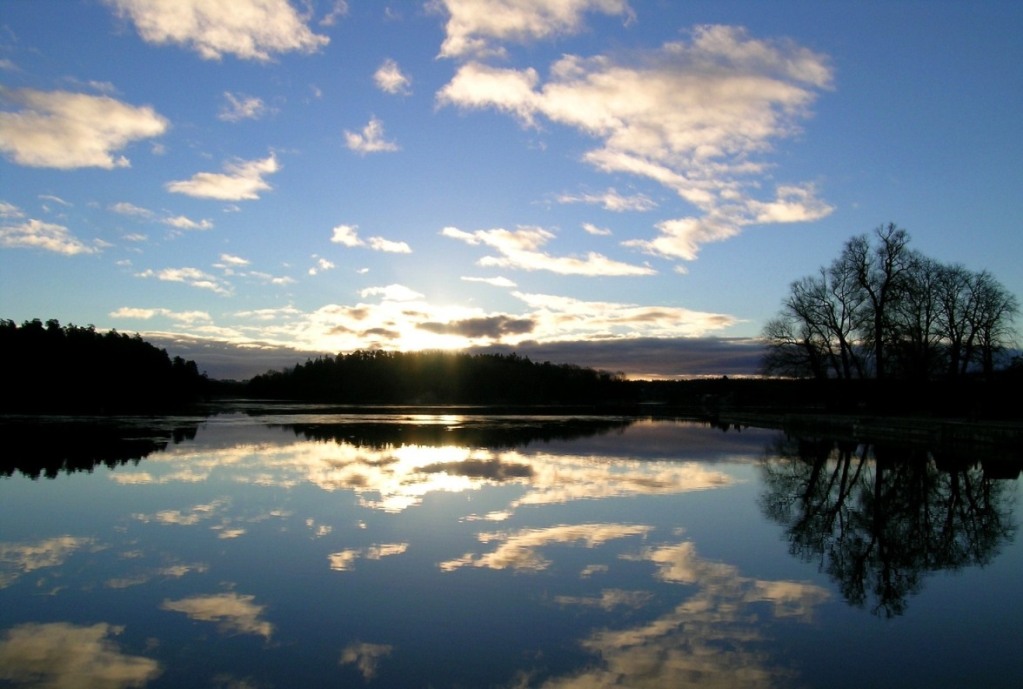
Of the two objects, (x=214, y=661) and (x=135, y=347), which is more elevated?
(x=135, y=347)

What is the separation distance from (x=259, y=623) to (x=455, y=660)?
196cm

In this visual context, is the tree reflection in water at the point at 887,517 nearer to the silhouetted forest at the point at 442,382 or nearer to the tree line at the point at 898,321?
the tree line at the point at 898,321

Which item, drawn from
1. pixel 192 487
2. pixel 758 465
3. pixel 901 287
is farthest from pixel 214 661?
pixel 901 287

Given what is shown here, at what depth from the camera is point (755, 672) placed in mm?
5738

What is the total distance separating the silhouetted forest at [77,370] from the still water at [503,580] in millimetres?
51495

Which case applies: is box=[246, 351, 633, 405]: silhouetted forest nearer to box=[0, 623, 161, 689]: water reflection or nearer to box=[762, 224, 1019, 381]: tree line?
box=[762, 224, 1019, 381]: tree line

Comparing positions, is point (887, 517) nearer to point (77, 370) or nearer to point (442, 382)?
point (77, 370)

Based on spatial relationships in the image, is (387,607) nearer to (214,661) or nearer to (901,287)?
(214,661)

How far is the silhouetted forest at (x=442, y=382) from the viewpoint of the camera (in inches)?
5591

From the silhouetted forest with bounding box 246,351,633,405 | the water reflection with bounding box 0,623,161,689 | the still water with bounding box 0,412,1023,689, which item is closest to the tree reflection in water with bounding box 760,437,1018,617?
the still water with bounding box 0,412,1023,689

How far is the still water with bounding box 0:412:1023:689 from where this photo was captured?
584 centimetres

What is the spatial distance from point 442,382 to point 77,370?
274 ft

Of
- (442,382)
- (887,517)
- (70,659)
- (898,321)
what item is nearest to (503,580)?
(70,659)

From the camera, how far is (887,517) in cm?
1281
